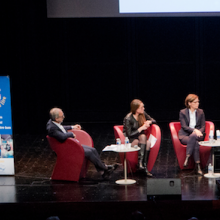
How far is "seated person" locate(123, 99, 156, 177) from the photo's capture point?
6.06m

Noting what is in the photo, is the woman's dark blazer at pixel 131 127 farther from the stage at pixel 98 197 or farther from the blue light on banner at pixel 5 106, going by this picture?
the blue light on banner at pixel 5 106

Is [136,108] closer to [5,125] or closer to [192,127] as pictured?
[192,127]

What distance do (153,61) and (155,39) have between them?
56cm

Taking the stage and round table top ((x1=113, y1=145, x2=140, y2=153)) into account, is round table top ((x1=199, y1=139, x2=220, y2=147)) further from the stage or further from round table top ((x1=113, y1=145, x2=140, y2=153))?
round table top ((x1=113, y1=145, x2=140, y2=153))

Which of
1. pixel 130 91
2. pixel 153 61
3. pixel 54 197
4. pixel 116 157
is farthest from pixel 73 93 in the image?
pixel 54 197

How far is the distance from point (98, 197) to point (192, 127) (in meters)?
2.14

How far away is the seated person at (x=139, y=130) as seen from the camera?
6059 mm

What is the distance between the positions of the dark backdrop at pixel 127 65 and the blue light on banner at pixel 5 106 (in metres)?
4.15

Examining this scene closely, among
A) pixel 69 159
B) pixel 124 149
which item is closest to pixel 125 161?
pixel 124 149

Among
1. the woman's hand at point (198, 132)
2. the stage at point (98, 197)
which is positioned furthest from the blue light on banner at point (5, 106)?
the woman's hand at point (198, 132)

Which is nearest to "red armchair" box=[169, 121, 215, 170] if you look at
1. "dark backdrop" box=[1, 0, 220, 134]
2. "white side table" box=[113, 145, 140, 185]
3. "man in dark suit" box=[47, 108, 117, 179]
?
"white side table" box=[113, 145, 140, 185]

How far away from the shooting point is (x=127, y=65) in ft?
35.0

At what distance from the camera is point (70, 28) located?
1054cm

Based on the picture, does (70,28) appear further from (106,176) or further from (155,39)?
(106,176)
